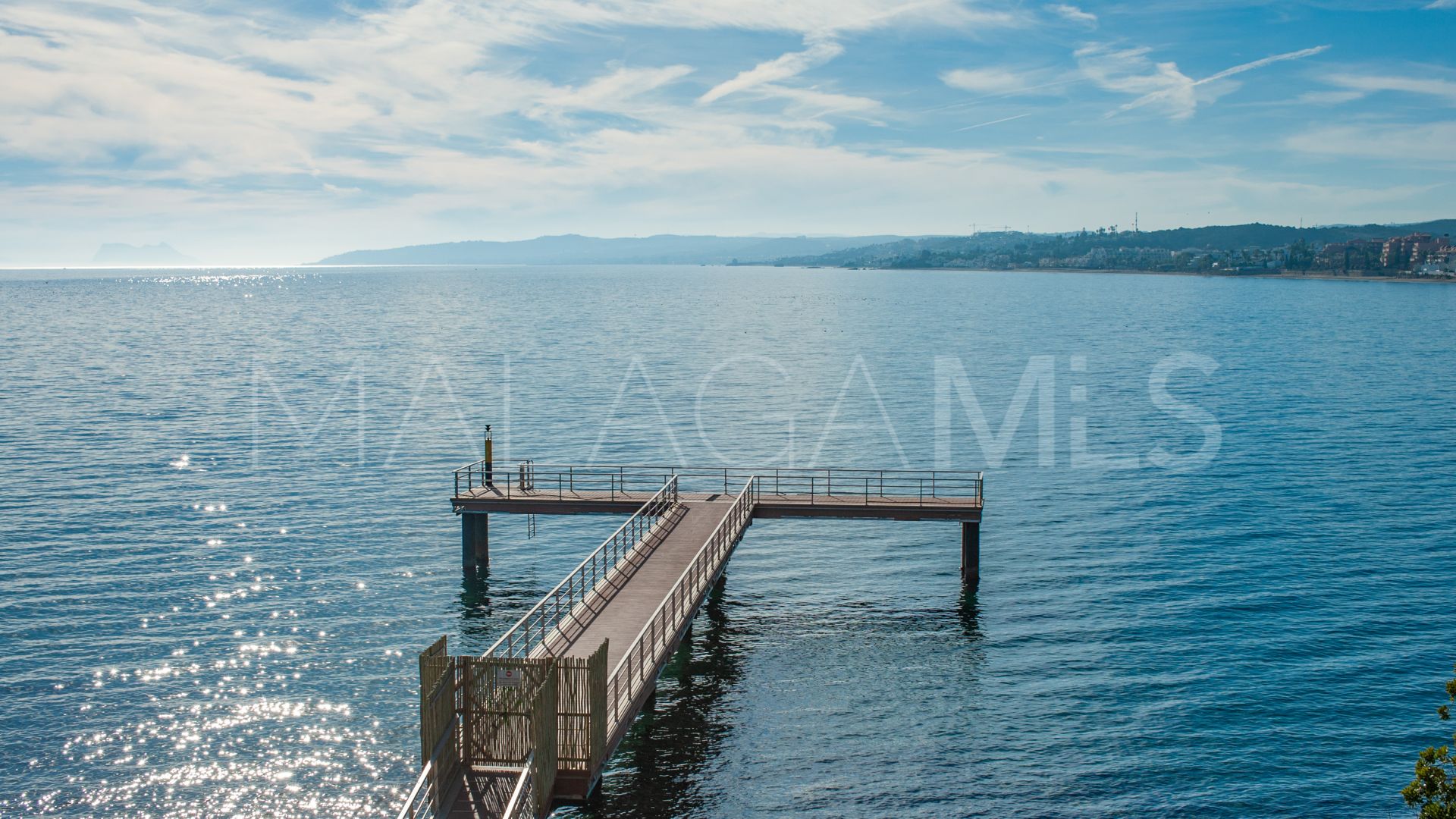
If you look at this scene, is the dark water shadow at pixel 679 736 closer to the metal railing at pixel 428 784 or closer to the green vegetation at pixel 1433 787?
the metal railing at pixel 428 784

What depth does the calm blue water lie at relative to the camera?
26203 millimetres

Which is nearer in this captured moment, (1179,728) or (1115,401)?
(1179,728)

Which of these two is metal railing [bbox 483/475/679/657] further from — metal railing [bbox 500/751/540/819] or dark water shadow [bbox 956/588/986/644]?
metal railing [bbox 500/751/540/819]

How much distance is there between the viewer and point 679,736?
93.7 feet

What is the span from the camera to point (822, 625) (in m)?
36.2

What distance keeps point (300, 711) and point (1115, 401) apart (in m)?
71.4

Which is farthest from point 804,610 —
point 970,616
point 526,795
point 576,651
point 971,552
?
point 526,795

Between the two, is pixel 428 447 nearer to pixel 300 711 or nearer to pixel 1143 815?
pixel 300 711

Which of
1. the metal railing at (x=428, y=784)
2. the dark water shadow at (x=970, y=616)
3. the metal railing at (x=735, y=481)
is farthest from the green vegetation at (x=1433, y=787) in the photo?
the metal railing at (x=735, y=481)

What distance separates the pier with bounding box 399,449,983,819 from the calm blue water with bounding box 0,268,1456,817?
2.70 m

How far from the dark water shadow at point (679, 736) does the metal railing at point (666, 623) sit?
2.56 metres

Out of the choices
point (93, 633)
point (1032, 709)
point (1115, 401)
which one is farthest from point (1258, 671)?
point (1115, 401)

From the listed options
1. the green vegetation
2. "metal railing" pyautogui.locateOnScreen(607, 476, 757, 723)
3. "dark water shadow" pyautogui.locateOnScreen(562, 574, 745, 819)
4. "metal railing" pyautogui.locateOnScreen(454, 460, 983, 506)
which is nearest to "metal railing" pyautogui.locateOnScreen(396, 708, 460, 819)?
"metal railing" pyautogui.locateOnScreen(607, 476, 757, 723)

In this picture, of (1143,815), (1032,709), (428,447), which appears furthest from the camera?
(428,447)
